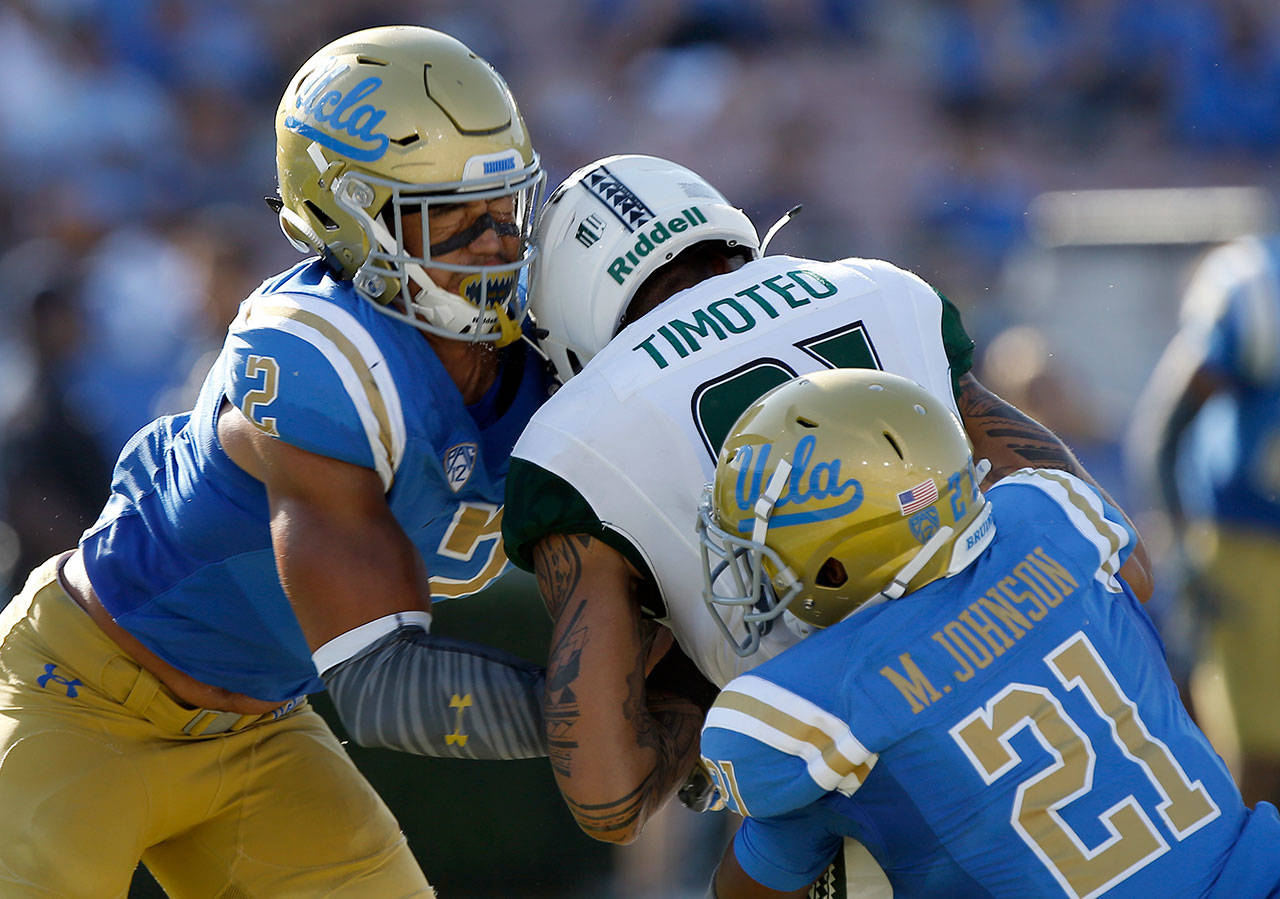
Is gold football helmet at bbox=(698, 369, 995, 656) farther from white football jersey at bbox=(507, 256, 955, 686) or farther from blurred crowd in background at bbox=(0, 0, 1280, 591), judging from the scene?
blurred crowd in background at bbox=(0, 0, 1280, 591)

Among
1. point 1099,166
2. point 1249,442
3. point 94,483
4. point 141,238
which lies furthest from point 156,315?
point 1099,166

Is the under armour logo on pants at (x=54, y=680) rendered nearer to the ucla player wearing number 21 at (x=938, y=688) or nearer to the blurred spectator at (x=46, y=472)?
the ucla player wearing number 21 at (x=938, y=688)

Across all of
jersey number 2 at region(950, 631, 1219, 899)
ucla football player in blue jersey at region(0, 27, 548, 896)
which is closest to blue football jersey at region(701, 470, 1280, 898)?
jersey number 2 at region(950, 631, 1219, 899)

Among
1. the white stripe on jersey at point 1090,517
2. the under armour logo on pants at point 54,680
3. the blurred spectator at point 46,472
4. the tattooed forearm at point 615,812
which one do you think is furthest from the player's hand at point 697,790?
the blurred spectator at point 46,472

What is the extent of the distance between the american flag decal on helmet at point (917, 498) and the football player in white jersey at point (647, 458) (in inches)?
12.6

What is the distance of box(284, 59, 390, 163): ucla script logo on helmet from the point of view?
2645 mm

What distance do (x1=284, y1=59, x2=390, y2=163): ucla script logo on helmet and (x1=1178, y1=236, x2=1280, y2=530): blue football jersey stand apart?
2.68 meters

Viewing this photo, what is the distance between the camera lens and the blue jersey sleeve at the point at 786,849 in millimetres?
2135

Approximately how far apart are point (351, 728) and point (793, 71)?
21.4ft

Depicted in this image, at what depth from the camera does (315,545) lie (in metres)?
2.37

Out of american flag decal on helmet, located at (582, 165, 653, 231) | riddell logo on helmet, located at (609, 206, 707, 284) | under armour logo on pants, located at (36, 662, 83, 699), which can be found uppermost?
american flag decal on helmet, located at (582, 165, 653, 231)

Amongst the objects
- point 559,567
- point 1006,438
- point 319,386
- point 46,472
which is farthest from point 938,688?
point 46,472

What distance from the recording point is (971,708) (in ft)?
6.48

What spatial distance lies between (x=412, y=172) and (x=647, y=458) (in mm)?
702
